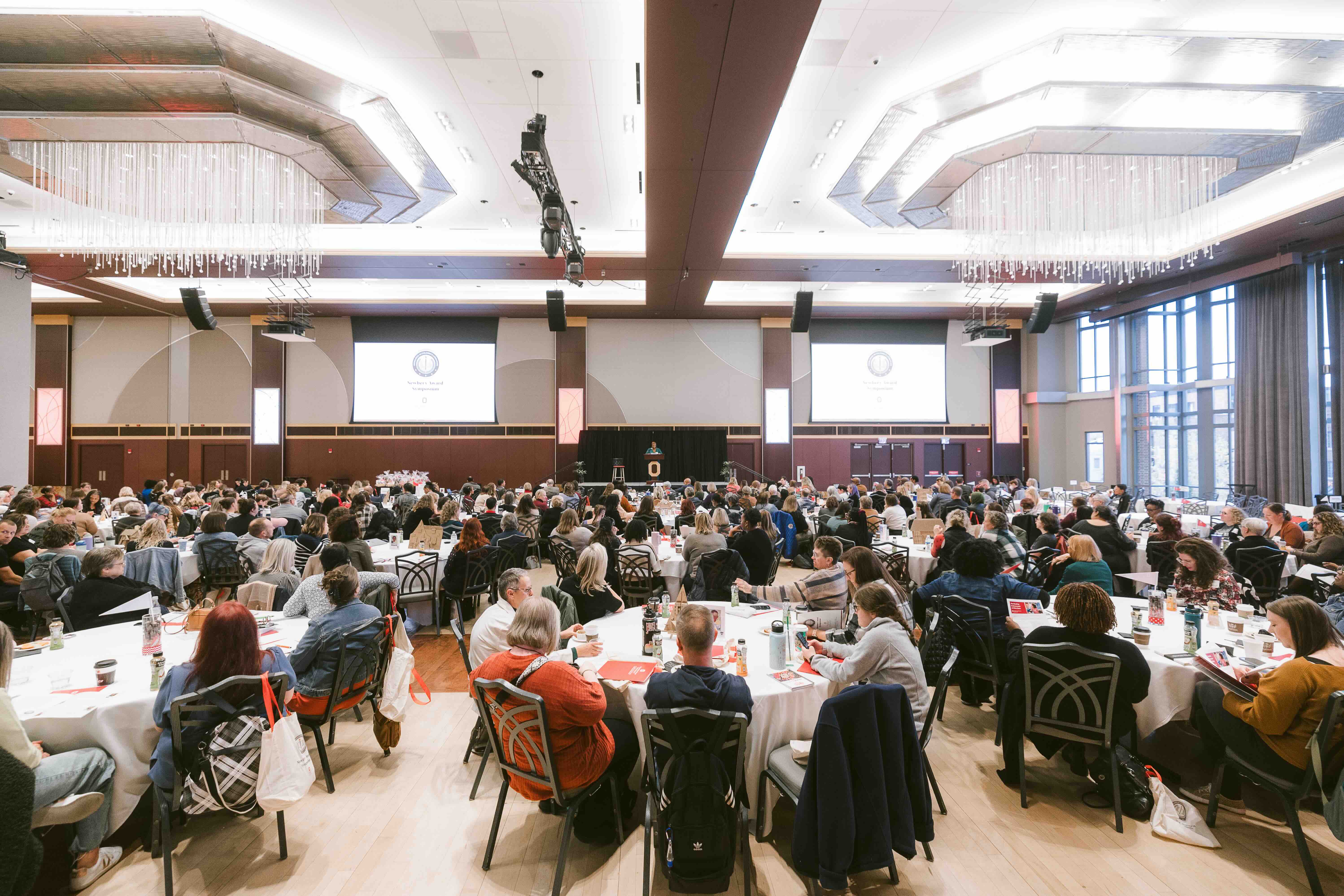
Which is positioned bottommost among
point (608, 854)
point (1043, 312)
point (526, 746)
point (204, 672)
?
point (608, 854)

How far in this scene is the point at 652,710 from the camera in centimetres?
242

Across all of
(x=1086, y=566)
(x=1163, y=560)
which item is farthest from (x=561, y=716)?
(x=1163, y=560)

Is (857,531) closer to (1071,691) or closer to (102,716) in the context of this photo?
(1071,691)

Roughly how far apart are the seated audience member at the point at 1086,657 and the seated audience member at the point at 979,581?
565 millimetres

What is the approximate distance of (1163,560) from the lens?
5.99 metres

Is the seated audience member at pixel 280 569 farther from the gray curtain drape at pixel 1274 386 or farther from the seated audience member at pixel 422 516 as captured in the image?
the gray curtain drape at pixel 1274 386

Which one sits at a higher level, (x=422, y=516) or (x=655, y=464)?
(x=655, y=464)

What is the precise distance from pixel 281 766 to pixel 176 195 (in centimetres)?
769

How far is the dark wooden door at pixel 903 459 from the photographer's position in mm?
17625

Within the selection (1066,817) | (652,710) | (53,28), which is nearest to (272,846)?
(652,710)

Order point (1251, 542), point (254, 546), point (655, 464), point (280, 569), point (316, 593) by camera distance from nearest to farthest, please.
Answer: point (316, 593) → point (280, 569) → point (1251, 542) → point (254, 546) → point (655, 464)

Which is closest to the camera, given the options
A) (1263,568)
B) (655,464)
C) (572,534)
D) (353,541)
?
(353,541)

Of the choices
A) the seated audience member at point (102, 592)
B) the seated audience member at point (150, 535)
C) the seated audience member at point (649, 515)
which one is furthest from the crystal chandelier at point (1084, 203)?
the seated audience member at point (150, 535)

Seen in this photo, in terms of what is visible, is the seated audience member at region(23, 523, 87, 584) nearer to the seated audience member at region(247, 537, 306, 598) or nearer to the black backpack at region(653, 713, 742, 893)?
the seated audience member at region(247, 537, 306, 598)
